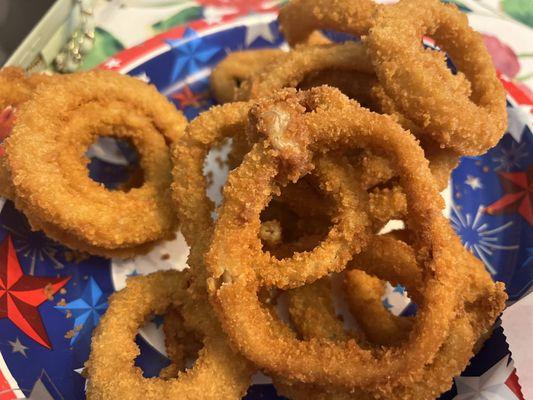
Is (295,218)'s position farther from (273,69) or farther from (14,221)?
(14,221)

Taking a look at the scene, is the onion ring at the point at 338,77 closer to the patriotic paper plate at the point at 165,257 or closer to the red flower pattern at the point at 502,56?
the patriotic paper plate at the point at 165,257

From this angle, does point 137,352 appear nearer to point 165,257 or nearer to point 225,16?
point 165,257

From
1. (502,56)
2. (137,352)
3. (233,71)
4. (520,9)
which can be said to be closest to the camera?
(137,352)

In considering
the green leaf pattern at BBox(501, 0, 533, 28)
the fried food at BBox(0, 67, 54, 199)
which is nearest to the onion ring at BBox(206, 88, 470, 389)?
the fried food at BBox(0, 67, 54, 199)

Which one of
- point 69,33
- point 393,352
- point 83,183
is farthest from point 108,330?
point 69,33

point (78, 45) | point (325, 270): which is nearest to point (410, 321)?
point (325, 270)
